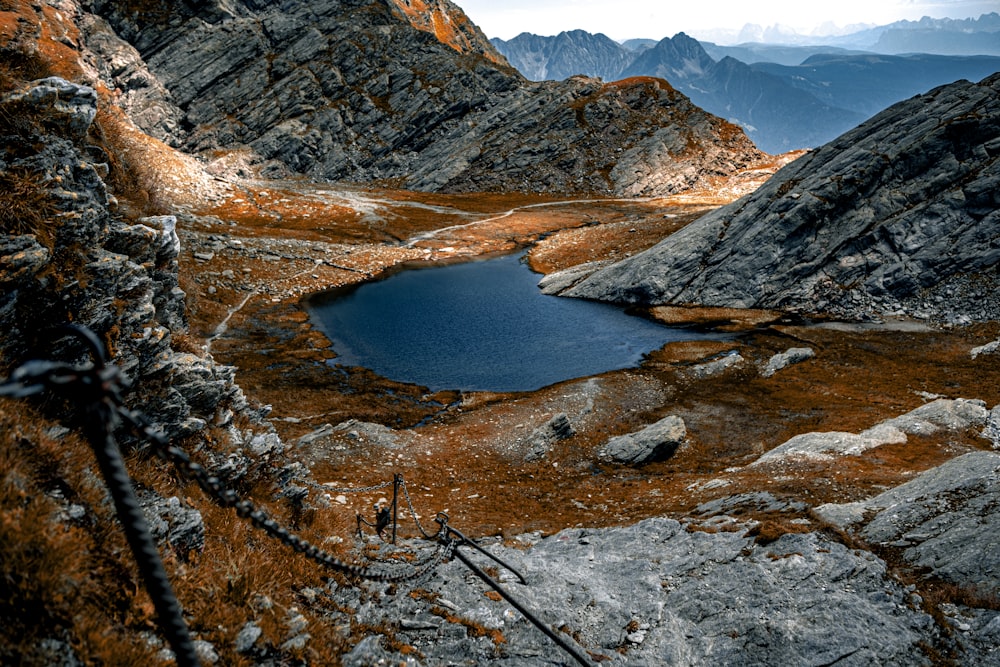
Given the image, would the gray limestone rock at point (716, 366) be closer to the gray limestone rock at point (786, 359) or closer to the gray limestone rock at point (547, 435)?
the gray limestone rock at point (786, 359)

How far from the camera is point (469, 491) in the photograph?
90.1 feet

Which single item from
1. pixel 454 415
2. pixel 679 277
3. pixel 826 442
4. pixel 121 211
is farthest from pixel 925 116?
pixel 121 211

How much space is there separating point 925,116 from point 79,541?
83601mm

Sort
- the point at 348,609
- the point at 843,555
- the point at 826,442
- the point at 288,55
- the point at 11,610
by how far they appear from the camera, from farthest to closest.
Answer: the point at 288,55
the point at 826,442
the point at 843,555
the point at 348,609
the point at 11,610

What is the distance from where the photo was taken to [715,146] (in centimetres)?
15500

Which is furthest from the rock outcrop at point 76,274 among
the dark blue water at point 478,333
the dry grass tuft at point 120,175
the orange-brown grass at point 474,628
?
the dark blue water at point 478,333

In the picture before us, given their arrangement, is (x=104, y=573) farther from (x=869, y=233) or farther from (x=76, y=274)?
(x=869, y=233)

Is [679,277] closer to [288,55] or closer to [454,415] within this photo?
[454,415]

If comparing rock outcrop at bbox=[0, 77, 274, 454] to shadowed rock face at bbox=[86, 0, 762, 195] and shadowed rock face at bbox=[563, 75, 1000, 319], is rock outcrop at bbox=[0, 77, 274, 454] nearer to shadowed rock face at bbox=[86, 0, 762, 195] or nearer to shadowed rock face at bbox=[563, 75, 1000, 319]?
shadowed rock face at bbox=[563, 75, 1000, 319]

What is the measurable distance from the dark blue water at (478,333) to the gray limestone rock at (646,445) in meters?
13.7

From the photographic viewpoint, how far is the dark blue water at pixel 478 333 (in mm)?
47969

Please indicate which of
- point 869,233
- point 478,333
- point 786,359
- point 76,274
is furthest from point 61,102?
point 869,233

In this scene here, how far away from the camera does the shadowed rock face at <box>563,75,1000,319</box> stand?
52.4 metres

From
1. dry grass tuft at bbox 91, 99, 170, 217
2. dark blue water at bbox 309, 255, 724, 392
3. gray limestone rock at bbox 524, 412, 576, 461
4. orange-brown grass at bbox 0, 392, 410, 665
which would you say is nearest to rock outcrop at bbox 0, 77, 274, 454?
orange-brown grass at bbox 0, 392, 410, 665
